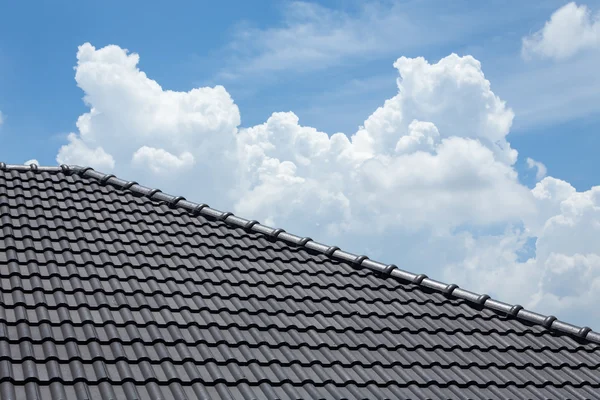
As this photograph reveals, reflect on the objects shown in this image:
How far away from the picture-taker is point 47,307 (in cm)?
823

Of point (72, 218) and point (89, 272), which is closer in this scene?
point (89, 272)

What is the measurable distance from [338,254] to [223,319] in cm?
354

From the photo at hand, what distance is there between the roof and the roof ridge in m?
0.03

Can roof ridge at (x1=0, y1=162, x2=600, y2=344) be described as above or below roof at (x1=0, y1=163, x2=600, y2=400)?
above

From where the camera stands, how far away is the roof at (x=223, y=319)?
297 inches

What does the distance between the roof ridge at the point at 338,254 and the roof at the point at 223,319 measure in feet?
0.11

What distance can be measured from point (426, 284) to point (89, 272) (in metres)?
5.10

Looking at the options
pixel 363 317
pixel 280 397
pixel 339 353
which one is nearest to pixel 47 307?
pixel 280 397

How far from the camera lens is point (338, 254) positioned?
1207cm

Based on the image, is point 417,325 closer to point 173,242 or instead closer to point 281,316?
point 281,316

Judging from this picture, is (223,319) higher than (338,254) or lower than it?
lower

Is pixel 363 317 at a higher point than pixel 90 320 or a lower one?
higher

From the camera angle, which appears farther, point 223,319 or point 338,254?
point 338,254

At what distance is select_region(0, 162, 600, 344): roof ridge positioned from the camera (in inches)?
440
